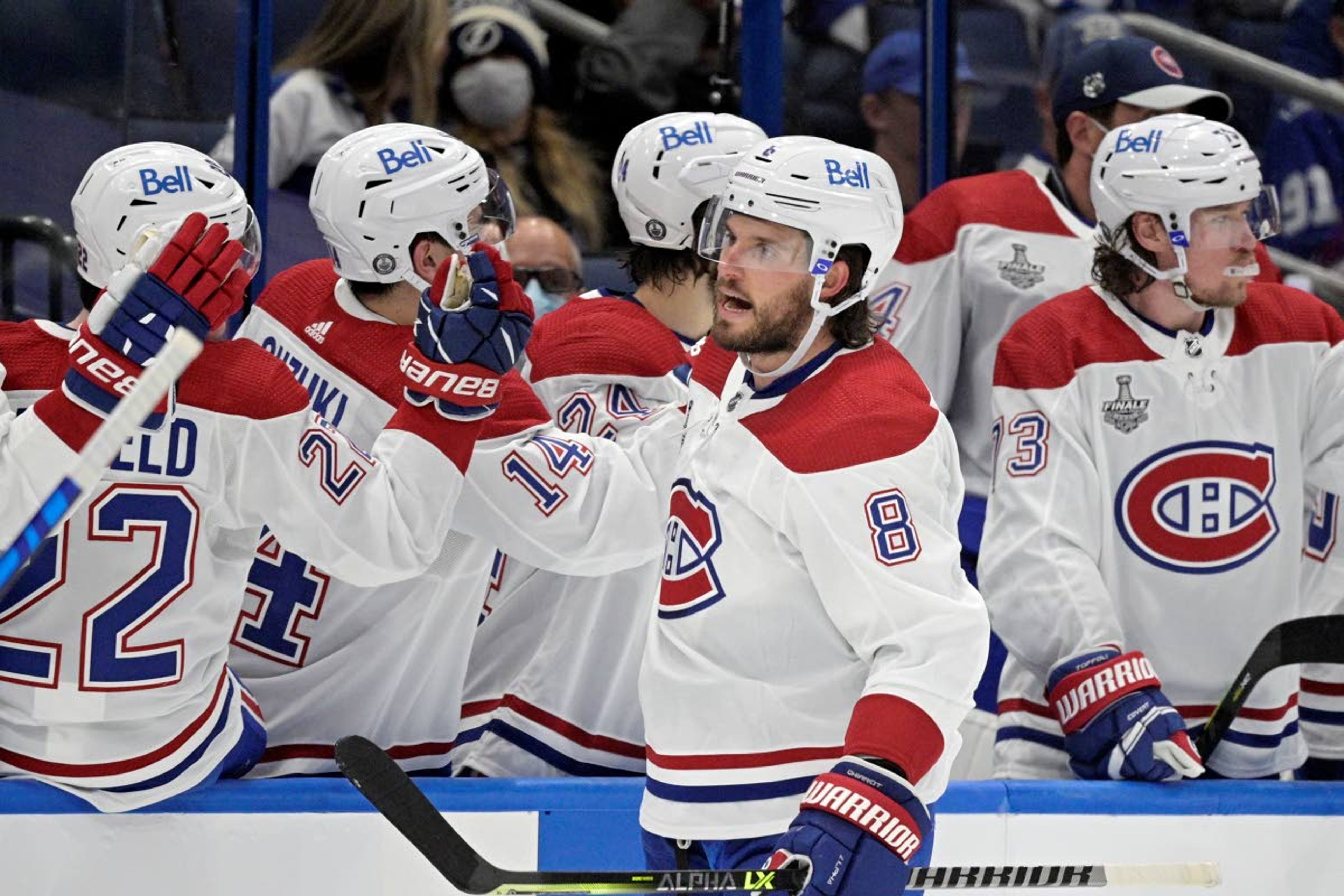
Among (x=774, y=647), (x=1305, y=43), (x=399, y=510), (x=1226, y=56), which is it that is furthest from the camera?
(x=1305, y=43)

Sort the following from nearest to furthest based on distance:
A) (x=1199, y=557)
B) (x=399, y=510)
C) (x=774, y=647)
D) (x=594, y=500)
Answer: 1. (x=774, y=647)
2. (x=399, y=510)
3. (x=594, y=500)
4. (x=1199, y=557)

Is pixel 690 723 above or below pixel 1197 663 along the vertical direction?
above

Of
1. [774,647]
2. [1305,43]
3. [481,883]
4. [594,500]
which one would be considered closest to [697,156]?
[594,500]

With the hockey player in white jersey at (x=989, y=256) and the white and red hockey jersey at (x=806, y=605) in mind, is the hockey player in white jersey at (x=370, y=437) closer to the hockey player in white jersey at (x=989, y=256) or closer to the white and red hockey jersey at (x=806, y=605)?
the white and red hockey jersey at (x=806, y=605)

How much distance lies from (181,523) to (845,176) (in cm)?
93

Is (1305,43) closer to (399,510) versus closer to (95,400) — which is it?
(399,510)

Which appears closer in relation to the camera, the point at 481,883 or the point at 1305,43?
the point at 481,883

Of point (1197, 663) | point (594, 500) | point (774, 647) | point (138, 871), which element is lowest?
point (138, 871)

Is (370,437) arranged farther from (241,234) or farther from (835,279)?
(835,279)

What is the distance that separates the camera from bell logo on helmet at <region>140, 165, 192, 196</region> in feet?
8.46

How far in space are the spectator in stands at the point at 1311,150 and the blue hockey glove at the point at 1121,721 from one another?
2.52 m

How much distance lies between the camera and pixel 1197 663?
3152 mm

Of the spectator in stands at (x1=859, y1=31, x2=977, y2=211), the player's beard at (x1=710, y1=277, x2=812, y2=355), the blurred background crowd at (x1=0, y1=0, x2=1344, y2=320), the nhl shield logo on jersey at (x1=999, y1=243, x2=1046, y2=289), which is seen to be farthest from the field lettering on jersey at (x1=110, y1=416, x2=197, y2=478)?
the spectator in stands at (x1=859, y1=31, x2=977, y2=211)

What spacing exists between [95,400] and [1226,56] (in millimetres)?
3377
